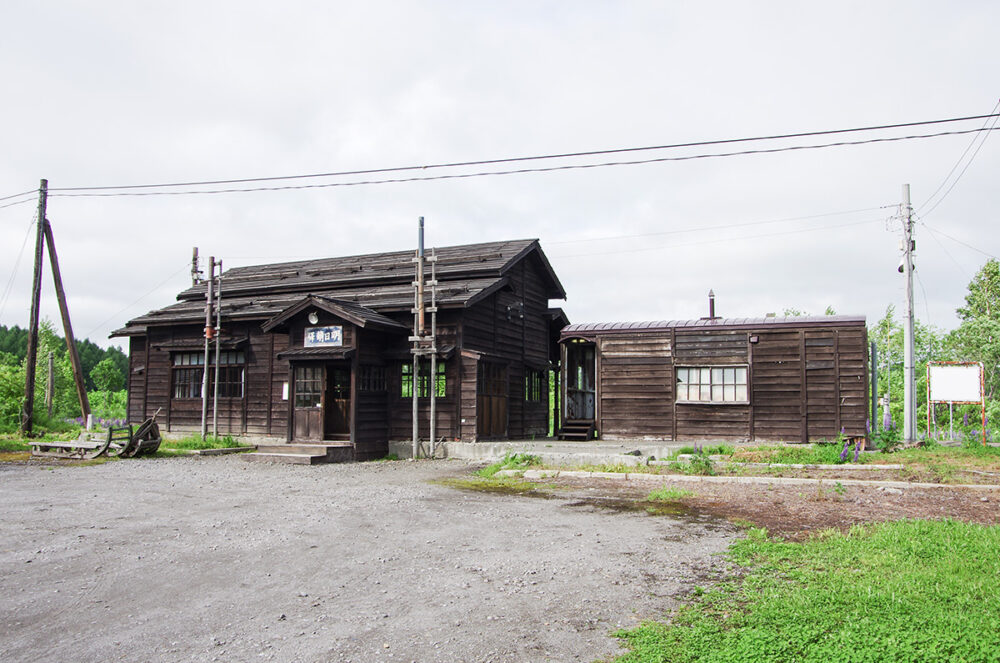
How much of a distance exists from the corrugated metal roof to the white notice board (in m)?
4.39

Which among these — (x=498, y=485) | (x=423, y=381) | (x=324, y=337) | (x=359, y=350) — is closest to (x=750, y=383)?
(x=423, y=381)

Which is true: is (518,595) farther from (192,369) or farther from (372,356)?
(192,369)

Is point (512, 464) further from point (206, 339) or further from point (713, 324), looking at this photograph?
point (206, 339)

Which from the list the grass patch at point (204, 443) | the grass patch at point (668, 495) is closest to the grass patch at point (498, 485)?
the grass patch at point (668, 495)

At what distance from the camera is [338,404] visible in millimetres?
19469

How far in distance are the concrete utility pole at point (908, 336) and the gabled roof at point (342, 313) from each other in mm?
15319

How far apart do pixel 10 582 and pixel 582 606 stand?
504cm

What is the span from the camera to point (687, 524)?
8.60 metres

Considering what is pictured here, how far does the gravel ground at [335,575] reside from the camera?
470 centimetres

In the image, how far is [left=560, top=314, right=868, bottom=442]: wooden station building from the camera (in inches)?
710

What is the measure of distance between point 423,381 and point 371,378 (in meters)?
1.45

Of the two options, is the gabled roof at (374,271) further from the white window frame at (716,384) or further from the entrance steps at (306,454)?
the entrance steps at (306,454)

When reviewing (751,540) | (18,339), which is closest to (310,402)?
(751,540)

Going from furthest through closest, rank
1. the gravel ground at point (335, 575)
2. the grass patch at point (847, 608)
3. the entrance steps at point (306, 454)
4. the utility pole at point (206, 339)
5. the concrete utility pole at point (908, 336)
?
the utility pole at point (206, 339) < the concrete utility pole at point (908, 336) < the entrance steps at point (306, 454) < the gravel ground at point (335, 575) < the grass patch at point (847, 608)
